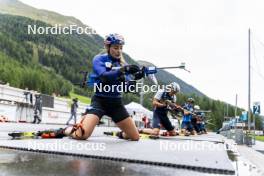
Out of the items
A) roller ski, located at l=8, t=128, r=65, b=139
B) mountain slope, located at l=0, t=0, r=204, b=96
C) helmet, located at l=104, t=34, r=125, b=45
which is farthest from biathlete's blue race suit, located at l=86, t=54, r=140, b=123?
mountain slope, located at l=0, t=0, r=204, b=96

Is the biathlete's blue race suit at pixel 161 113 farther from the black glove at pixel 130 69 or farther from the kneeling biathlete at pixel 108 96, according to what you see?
the black glove at pixel 130 69

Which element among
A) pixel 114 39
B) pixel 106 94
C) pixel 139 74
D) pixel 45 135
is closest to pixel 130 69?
pixel 139 74

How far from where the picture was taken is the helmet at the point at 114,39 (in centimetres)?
683

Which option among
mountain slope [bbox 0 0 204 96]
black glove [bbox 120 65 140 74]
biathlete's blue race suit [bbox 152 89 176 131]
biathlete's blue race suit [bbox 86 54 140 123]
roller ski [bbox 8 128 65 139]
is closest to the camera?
black glove [bbox 120 65 140 74]

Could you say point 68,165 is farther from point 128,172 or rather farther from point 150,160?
point 150,160

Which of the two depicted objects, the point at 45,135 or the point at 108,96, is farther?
the point at 45,135

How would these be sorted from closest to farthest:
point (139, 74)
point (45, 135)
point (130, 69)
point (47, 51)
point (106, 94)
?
point (130, 69) → point (139, 74) → point (106, 94) → point (45, 135) → point (47, 51)

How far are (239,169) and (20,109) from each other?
833 inches

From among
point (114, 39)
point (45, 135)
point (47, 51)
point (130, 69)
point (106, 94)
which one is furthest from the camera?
point (47, 51)

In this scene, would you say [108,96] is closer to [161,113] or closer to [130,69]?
[130,69]

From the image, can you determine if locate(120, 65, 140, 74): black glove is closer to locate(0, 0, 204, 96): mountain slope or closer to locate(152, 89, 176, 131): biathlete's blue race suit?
locate(152, 89, 176, 131): biathlete's blue race suit

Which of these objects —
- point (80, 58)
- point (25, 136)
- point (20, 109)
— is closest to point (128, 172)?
point (25, 136)

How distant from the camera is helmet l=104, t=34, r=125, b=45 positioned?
22.4 ft

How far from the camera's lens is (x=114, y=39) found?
686 cm
